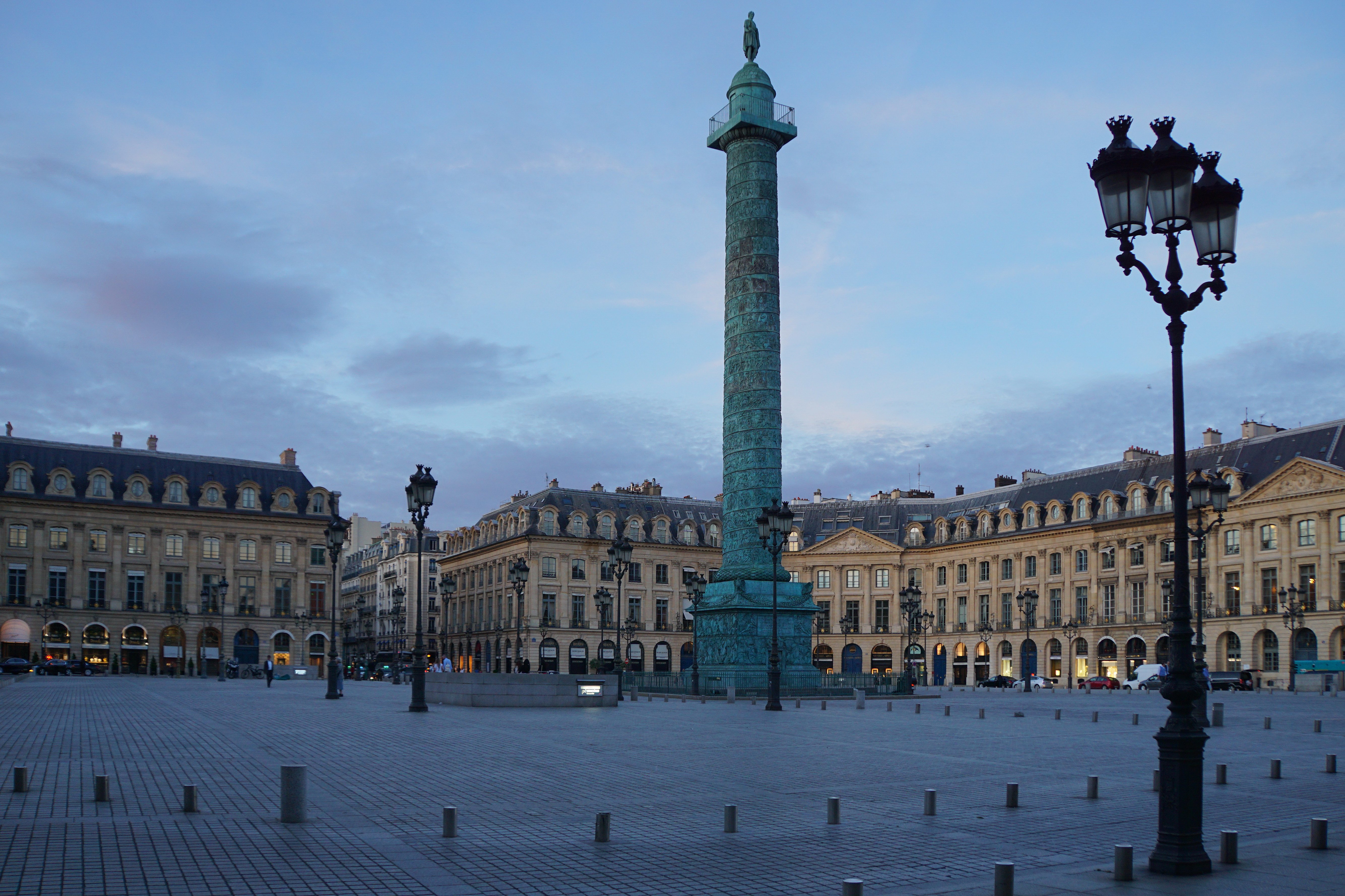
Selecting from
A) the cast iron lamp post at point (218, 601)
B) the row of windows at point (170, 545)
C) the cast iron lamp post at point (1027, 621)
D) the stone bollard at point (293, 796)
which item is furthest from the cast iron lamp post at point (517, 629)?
the stone bollard at point (293, 796)

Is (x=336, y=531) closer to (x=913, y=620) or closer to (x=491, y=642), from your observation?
(x=913, y=620)

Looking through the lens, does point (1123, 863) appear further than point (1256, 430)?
No

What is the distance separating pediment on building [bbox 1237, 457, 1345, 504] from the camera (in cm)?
6862

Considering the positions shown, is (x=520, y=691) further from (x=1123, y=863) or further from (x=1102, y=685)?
(x=1102, y=685)

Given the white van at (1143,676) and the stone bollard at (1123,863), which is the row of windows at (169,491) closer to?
the white van at (1143,676)

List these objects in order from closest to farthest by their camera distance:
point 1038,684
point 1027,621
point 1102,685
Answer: point 1102,685
point 1038,684
point 1027,621

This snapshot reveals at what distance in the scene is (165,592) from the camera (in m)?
85.6

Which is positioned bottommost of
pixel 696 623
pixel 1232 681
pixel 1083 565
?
pixel 1232 681

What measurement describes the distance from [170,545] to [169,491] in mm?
3884

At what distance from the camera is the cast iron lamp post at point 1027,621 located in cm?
6712

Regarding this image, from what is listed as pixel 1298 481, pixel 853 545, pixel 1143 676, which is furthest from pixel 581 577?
pixel 1298 481

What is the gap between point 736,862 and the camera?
390 inches

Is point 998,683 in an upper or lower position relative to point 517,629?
lower

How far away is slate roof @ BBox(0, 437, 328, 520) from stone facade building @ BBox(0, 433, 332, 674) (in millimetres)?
87
